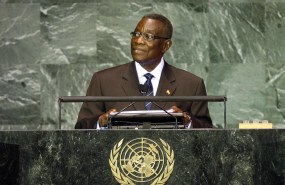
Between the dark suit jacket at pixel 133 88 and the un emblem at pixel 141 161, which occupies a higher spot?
the dark suit jacket at pixel 133 88

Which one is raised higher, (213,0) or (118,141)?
(213,0)

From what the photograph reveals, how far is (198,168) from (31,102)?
459 centimetres

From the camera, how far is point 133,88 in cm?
876

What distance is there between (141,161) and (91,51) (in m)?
4.45

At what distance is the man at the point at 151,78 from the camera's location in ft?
27.9

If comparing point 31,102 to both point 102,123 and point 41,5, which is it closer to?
point 41,5

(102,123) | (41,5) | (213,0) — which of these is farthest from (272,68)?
(102,123)

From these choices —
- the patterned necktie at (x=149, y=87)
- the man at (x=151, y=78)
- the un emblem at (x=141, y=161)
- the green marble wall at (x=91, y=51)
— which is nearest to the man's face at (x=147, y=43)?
the man at (x=151, y=78)

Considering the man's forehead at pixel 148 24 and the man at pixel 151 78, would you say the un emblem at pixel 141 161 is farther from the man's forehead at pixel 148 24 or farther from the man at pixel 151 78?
the man's forehead at pixel 148 24

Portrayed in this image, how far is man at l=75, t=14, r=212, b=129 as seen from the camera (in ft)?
27.9

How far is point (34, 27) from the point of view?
11227mm

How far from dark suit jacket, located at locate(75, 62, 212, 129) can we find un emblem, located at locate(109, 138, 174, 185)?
1.48 metres

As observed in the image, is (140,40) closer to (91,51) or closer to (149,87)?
(149,87)

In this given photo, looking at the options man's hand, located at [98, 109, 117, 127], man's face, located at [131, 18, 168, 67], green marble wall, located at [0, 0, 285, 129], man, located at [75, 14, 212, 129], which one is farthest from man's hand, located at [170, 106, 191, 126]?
green marble wall, located at [0, 0, 285, 129]
